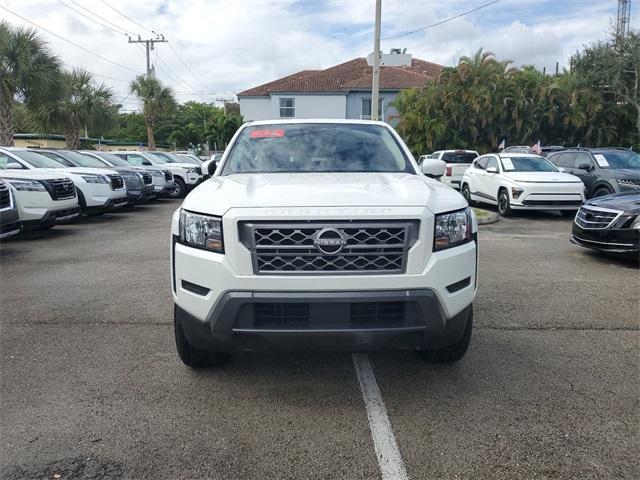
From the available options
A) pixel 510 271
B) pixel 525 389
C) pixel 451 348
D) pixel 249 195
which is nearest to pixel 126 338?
pixel 249 195

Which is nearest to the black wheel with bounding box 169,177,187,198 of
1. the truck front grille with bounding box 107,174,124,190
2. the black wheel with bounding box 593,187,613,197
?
the truck front grille with bounding box 107,174,124,190

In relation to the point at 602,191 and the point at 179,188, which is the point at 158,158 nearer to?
the point at 179,188

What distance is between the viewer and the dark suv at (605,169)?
12.4 metres

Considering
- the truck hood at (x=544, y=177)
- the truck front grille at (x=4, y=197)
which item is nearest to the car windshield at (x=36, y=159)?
the truck front grille at (x=4, y=197)

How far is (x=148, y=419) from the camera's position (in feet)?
10.5

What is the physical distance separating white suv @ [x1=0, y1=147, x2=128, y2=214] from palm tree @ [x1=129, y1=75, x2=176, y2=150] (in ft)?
78.2

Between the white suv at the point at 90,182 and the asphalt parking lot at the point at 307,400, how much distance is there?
6.05 metres

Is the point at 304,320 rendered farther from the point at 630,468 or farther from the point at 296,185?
the point at 630,468

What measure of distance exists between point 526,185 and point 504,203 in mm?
879

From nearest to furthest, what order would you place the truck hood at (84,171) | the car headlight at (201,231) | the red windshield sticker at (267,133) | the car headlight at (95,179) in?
1. the car headlight at (201,231)
2. the red windshield sticker at (267,133)
3. the truck hood at (84,171)
4. the car headlight at (95,179)

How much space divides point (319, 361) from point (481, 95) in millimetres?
27639

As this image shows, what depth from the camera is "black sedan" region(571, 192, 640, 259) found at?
278 inches

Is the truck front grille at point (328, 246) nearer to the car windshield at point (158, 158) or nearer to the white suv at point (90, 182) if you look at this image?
the white suv at point (90, 182)

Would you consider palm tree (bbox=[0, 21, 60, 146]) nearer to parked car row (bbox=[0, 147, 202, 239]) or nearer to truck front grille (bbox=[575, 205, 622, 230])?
parked car row (bbox=[0, 147, 202, 239])
